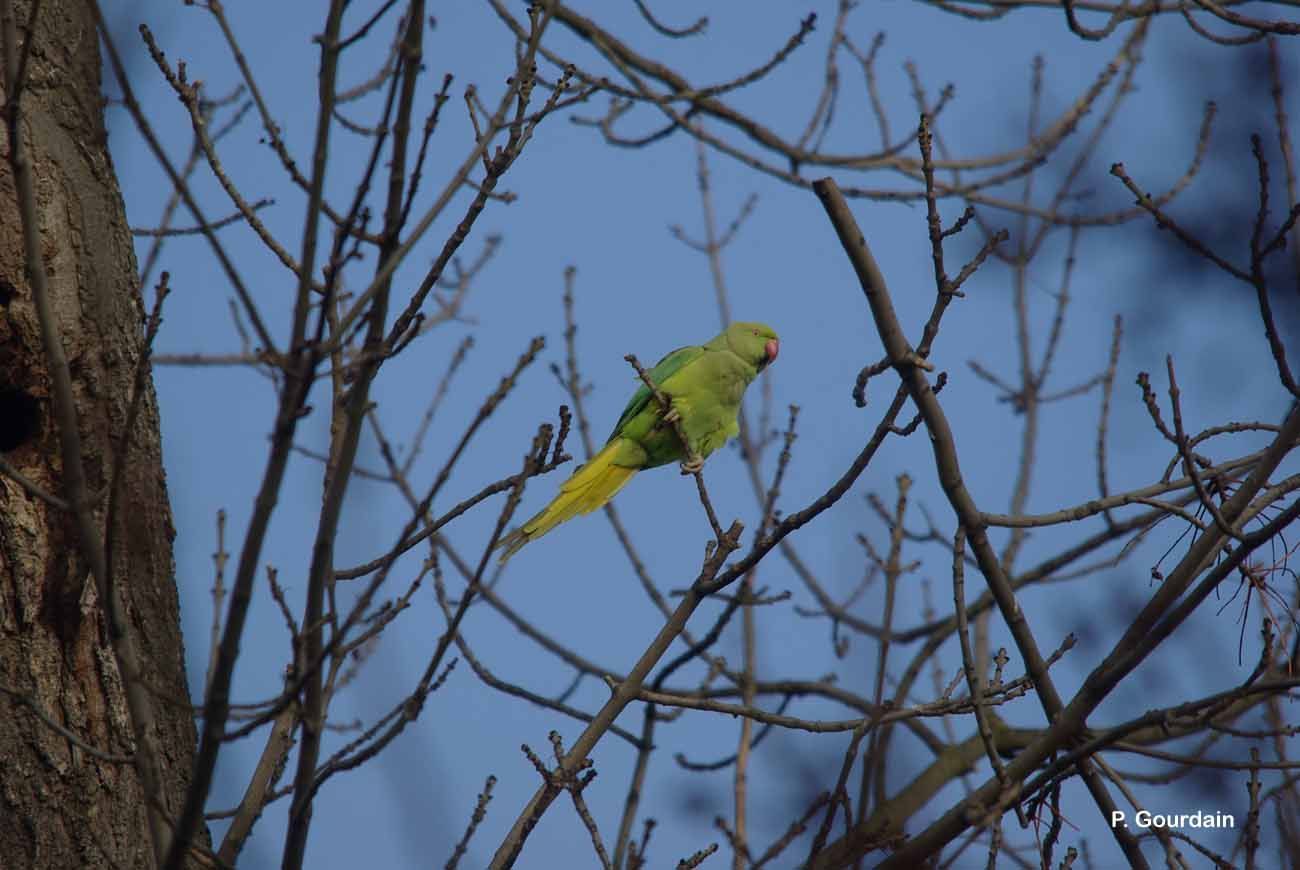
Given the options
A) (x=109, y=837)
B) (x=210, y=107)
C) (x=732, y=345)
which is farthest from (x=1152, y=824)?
(x=210, y=107)

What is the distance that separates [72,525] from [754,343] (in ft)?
11.3

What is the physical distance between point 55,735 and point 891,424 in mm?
1891

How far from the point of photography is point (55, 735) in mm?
2512

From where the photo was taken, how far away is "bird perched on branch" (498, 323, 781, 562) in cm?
478

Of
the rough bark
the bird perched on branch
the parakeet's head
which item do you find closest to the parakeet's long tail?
the bird perched on branch

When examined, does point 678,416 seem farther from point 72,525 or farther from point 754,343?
point 72,525

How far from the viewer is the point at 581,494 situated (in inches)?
187

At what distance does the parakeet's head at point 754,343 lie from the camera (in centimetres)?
552

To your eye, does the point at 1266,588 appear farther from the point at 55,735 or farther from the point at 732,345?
the point at 732,345

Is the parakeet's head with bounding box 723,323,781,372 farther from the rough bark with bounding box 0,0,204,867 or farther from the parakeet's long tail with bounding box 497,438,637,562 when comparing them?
the rough bark with bounding box 0,0,204,867

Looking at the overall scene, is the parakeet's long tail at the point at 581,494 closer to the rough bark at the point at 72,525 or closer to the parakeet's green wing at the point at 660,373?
the parakeet's green wing at the point at 660,373

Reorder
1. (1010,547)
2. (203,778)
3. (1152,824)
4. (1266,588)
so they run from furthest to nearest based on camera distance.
A: (1010,547) → (1266,588) → (1152,824) → (203,778)

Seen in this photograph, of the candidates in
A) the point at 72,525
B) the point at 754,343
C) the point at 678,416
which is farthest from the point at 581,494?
the point at 72,525

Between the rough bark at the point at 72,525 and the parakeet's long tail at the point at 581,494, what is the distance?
151cm
